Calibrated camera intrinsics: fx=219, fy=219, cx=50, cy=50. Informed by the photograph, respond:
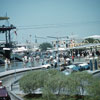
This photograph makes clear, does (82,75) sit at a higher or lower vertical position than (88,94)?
higher

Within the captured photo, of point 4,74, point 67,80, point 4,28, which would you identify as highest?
point 4,28

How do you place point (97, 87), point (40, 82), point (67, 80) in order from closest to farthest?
point (97, 87) < point (67, 80) < point (40, 82)

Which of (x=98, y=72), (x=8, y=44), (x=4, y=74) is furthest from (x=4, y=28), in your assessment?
(x=98, y=72)

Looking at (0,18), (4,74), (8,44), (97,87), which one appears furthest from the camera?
(0,18)

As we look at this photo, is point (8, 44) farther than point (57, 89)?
Yes

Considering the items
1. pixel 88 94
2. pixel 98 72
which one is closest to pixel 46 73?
pixel 88 94

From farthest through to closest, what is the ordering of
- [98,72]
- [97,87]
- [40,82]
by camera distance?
1. [98,72]
2. [40,82]
3. [97,87]

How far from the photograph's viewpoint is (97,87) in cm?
1094

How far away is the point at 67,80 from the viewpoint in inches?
501

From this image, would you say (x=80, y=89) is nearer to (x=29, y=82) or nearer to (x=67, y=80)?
(x=67, y=80)

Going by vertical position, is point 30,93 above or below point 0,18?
below

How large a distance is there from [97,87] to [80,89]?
2.35 meters

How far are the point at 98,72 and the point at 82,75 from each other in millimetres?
13204

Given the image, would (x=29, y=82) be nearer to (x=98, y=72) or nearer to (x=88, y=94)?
(x=88, y=94)
